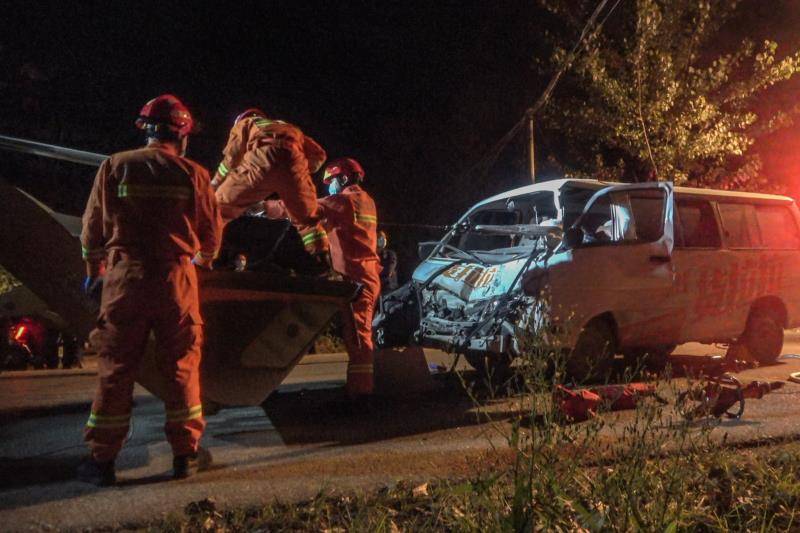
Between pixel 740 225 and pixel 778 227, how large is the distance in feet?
2.31

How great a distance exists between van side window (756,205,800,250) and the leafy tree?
5.72m

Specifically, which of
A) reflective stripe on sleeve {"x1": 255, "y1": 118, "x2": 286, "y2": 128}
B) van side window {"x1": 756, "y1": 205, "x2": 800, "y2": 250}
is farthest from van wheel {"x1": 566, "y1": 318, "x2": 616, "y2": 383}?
reflective stripe on sleeve {"x1": 255, "y1": 118, "x2": 286, "y2": 128}

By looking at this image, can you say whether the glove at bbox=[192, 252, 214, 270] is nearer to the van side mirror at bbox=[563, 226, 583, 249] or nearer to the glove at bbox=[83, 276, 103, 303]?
the glove at bbox=[83, 276, 103, 303]

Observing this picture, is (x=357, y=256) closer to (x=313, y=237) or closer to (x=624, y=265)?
(x=313, y=237)

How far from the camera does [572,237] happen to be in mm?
6273

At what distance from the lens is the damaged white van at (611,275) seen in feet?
20.7

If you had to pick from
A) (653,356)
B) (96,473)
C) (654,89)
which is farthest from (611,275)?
(654,89)

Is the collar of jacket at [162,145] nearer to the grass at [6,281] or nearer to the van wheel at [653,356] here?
the van wheel at [653,356]

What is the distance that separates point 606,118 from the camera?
549 inches

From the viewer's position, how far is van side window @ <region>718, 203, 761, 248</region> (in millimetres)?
7641

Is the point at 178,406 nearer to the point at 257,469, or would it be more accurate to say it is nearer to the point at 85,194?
the point at 257,469

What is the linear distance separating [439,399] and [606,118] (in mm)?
9081

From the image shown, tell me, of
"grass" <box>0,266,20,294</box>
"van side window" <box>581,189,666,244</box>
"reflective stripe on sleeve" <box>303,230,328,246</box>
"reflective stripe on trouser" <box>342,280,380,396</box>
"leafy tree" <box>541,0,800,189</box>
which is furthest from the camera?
"leafy tree" <box>541,0,800,189</box>

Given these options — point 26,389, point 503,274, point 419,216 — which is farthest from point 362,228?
point 419,216
